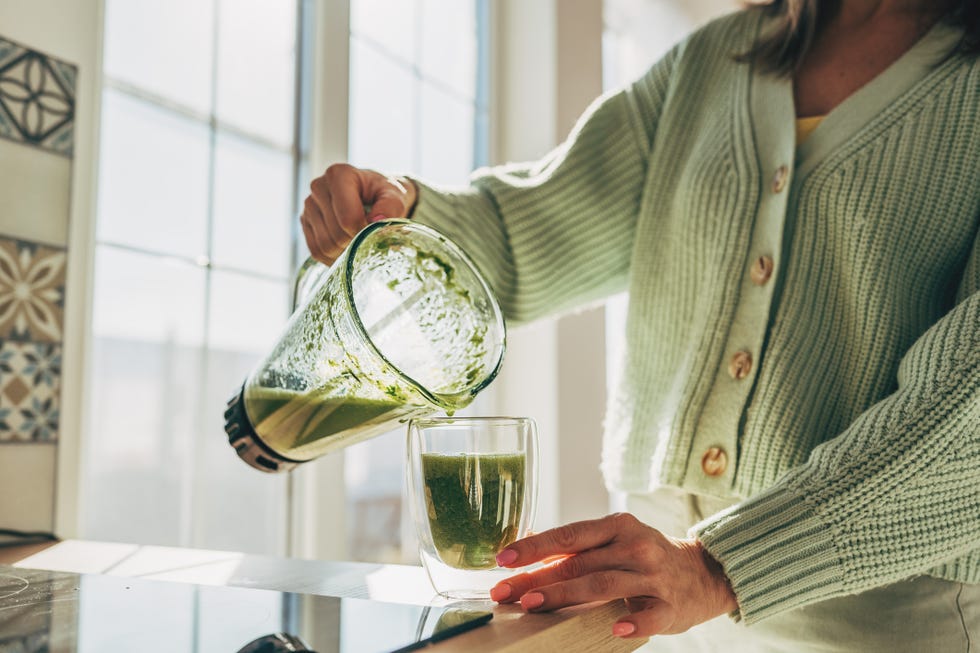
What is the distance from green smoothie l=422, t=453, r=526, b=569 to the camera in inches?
25.0

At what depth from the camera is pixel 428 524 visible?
661mm

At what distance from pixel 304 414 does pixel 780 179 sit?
1.81 ft

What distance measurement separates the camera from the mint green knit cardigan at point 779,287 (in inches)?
28.3

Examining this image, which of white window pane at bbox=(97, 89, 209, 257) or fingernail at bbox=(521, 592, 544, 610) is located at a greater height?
white window pane at bbox=(97, 89, 209, 257)

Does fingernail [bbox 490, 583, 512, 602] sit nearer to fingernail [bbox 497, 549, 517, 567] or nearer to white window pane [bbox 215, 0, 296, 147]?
fingernail [bbox 497, 549, 517, 567]

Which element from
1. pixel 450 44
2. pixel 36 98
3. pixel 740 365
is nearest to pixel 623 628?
pixel 740 365

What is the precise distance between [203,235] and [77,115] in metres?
0.32

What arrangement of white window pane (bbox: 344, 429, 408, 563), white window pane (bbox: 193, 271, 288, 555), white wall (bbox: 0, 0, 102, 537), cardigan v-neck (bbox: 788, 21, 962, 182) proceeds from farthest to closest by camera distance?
white window pane (bbox: 344, 429, 408, 563) → white window pane (bbox: 193, 271, 288, 555) → white wall (bbox: 0, 0, 102, 537) → cardigan v-neck (bbox: 788, 21, 962, 182)

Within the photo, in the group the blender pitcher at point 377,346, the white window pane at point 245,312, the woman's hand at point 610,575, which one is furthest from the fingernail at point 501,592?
the white window pane at point 245,312

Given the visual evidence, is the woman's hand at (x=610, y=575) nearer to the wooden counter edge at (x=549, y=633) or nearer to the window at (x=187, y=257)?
the wooden counter edge at (x=549, y=633)

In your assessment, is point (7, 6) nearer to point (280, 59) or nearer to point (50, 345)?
point (50, 345)

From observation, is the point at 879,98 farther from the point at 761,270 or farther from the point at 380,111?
the point at 380,111

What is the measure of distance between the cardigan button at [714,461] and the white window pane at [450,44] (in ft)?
4.31

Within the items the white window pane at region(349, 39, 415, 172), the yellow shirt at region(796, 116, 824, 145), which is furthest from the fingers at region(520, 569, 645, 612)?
the white window pane at region(349, 39, 415, 172)
